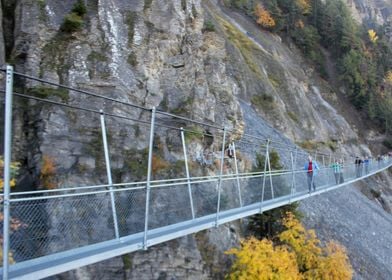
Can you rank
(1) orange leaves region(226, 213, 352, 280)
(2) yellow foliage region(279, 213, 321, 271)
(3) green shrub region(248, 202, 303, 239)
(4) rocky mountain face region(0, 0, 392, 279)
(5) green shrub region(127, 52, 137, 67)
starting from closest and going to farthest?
(4) rocky mountain face region(0, 0, 392, 279) < (1) orange leaves region(226, 213, 352, 280) < (5) green shrub region(127, 52, 137, 67) < (2) yellow foliage region(279, 213, 321, 271) < (3) green shrub region(248, 202, 303, 239)

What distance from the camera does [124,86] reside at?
44.0 feet

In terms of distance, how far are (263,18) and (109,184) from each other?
2116 inches

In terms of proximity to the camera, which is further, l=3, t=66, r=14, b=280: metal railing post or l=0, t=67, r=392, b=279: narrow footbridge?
l=0, t=67, r=392, b=279: narrow footbridge

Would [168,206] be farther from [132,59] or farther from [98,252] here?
[132,59]

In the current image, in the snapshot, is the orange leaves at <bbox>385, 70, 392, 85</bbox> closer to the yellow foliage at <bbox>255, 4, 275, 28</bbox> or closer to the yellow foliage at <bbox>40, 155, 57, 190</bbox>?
the yellow foliage at <bbox>255, 4, 275, 28</bbox>

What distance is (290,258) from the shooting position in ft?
48.0

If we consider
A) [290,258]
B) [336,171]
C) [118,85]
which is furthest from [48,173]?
[336,171]

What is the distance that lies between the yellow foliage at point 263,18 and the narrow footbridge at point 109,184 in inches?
1646

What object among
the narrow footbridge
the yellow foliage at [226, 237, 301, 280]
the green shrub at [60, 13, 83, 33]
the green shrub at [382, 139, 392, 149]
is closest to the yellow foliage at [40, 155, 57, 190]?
the narrow footbridge

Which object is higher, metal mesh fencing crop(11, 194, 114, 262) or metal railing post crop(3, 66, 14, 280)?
metal railing post crop(3, 66, 14, 280)

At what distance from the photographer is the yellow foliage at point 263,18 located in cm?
5556

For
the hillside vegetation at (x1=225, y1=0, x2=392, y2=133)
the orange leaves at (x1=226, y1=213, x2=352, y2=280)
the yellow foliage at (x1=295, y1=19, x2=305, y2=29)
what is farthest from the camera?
the yellow foliage at (x1=295, y1=19, x2=305, y2=29)

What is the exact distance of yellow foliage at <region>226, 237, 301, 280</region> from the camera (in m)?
12.1

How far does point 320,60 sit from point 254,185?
53.4 m
